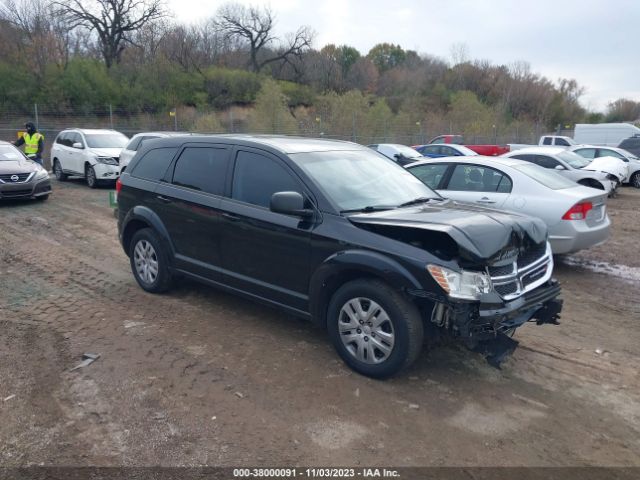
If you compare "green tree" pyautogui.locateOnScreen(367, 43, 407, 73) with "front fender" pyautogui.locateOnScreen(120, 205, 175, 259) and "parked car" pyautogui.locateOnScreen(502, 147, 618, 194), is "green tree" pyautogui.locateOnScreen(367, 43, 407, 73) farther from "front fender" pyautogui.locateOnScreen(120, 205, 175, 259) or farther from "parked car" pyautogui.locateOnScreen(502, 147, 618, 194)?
"front fender" pyautogui.locateOnScreen(120, 205, 175, 259)

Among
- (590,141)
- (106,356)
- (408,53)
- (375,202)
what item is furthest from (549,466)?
(408,53)

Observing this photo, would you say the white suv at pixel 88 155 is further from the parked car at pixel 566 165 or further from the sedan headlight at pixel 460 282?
the sedan headlight at pixel 460 282

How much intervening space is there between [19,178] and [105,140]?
4219 mm

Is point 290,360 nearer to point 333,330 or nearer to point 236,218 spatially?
point 333,330

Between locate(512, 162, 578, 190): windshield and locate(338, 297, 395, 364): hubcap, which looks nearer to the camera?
locate(338, 297, 395, 364): hubcap

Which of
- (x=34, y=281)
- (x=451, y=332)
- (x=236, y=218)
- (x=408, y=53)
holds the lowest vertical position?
(x=34, y=281)

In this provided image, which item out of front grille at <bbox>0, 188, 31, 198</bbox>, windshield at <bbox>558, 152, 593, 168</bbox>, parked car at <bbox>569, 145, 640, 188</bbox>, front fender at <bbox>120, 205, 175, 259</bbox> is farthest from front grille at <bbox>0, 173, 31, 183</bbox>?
parked car at <bbox>569, 145, 640, 188</bbox>

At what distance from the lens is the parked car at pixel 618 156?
18.8 m

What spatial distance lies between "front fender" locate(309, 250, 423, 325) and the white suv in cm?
1200

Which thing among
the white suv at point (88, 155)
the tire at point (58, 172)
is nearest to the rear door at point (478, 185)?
the white suv at point (88, 155)

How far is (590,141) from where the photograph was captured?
32.5 metres

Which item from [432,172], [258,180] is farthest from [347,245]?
[432,172]

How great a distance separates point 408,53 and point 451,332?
86.0m

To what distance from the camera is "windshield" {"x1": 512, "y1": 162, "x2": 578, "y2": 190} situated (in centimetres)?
730
